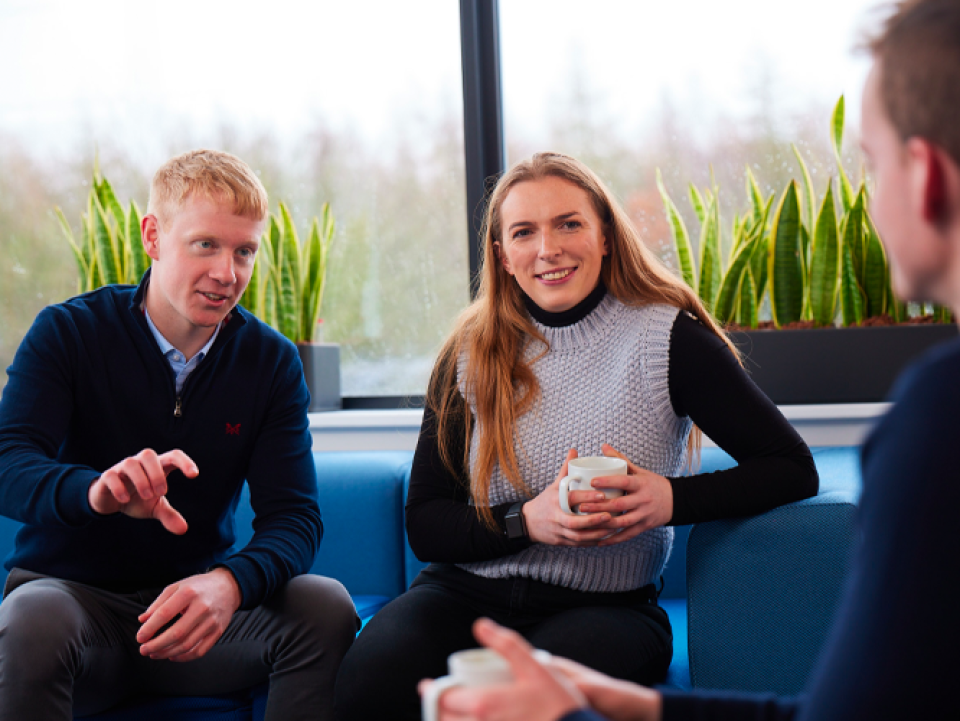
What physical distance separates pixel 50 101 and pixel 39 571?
219 centimetres

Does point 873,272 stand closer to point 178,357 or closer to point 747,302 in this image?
point 747,302

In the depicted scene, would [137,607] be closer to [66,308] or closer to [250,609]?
[250,609]

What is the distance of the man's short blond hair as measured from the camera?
1.65 metres

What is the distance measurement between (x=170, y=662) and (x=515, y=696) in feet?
3.47

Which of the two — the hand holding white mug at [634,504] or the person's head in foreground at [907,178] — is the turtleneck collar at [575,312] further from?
the person's head in foreground at [907,178]

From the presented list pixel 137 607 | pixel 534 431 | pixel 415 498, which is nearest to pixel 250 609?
pixel 137 607

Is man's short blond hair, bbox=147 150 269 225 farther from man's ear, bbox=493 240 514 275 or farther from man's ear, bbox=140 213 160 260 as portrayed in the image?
man's ear, bbox=493 240 514 275

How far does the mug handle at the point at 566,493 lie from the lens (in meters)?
1.36

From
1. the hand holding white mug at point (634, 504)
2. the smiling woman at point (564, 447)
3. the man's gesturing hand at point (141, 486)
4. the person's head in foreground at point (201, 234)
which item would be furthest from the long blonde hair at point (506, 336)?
the man's gesturing hand at point (141, 486)

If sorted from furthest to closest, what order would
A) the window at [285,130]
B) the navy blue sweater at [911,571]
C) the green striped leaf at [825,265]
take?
the window at [285,130], the green striped leaf at [825,265], the navy blue sweater at [911,571]

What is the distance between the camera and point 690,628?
4.70 ft

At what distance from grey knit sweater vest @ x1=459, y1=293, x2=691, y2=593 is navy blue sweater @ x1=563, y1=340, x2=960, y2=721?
3.17 ft

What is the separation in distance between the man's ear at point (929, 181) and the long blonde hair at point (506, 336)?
1.01 metres

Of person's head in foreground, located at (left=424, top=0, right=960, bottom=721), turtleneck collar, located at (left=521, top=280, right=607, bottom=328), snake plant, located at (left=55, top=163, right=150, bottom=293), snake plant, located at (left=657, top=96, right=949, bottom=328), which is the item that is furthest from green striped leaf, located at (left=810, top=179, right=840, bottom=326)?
snake plant, located at (left=55, top=163, right=150, bottom=293)
